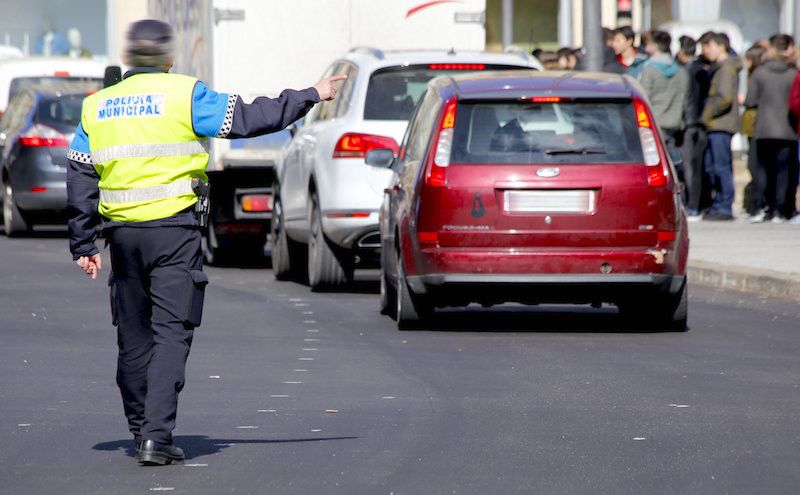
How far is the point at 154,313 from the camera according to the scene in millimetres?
7488

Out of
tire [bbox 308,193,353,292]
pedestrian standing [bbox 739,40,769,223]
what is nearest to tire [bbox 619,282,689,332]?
tire [bbox 308,193,353,292]

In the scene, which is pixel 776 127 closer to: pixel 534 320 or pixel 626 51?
pixel 626 51

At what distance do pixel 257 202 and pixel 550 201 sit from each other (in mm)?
6278

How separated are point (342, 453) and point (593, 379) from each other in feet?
8.25

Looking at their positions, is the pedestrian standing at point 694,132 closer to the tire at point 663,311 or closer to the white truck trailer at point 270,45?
the white truck trailer at point 270,45

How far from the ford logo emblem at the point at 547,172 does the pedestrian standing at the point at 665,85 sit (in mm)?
9985

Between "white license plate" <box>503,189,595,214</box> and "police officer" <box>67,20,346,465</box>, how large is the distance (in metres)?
4.36

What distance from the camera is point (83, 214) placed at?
7676 millimetres

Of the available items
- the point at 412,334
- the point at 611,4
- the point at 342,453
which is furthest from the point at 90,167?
the point at 611,4

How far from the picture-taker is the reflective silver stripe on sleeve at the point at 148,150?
7.47m

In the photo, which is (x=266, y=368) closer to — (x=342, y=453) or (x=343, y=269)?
(x=342, y=453)

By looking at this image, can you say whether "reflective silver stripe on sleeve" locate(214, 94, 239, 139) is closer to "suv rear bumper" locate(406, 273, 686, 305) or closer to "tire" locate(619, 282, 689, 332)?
"suv rear bumper" locate(406, 273, 686, 305)

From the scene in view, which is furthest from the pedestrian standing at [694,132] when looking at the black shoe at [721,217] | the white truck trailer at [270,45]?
the white truck trailer at [270,45]

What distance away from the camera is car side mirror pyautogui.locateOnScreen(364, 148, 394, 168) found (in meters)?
13.1
